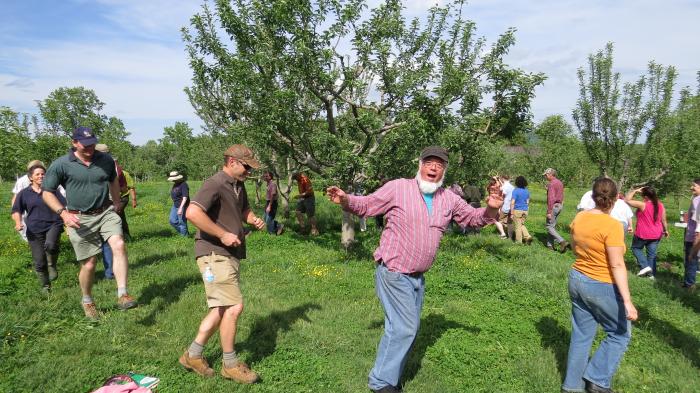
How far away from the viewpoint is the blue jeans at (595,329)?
3918mm

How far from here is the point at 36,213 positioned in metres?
6.85

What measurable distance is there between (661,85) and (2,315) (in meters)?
18.7

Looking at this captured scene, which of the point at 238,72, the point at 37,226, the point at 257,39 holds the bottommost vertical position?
the point at 37,226

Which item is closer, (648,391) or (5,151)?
(648,391)

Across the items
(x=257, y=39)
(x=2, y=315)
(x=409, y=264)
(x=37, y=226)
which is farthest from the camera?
(x=257, y=39)

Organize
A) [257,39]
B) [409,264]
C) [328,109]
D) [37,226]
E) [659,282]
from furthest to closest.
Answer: [328,109], [257,39], [659,282], [37,226], [409,264]

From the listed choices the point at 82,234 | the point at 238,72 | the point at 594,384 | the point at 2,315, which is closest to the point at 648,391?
the point at 594,384

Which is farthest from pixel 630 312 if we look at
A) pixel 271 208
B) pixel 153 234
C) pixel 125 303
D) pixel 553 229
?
pixel 153 234

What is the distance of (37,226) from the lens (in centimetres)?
679

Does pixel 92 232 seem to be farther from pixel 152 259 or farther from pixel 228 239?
pixel 152 259

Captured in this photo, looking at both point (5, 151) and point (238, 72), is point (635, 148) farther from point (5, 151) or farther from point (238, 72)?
point (5, 151)

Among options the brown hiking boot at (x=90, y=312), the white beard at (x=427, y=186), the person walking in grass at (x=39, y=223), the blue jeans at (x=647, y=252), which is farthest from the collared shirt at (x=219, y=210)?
the blue jeans at (x=647, y=252)

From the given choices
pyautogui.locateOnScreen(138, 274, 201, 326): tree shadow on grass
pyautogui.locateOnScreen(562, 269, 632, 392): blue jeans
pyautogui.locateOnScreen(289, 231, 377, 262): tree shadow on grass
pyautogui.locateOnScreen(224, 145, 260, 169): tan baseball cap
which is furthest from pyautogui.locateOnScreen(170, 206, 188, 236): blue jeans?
pyautogui.locateOnScreen(562, 269, 632, 392): blue jeans

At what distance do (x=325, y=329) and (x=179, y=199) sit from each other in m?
7.27
